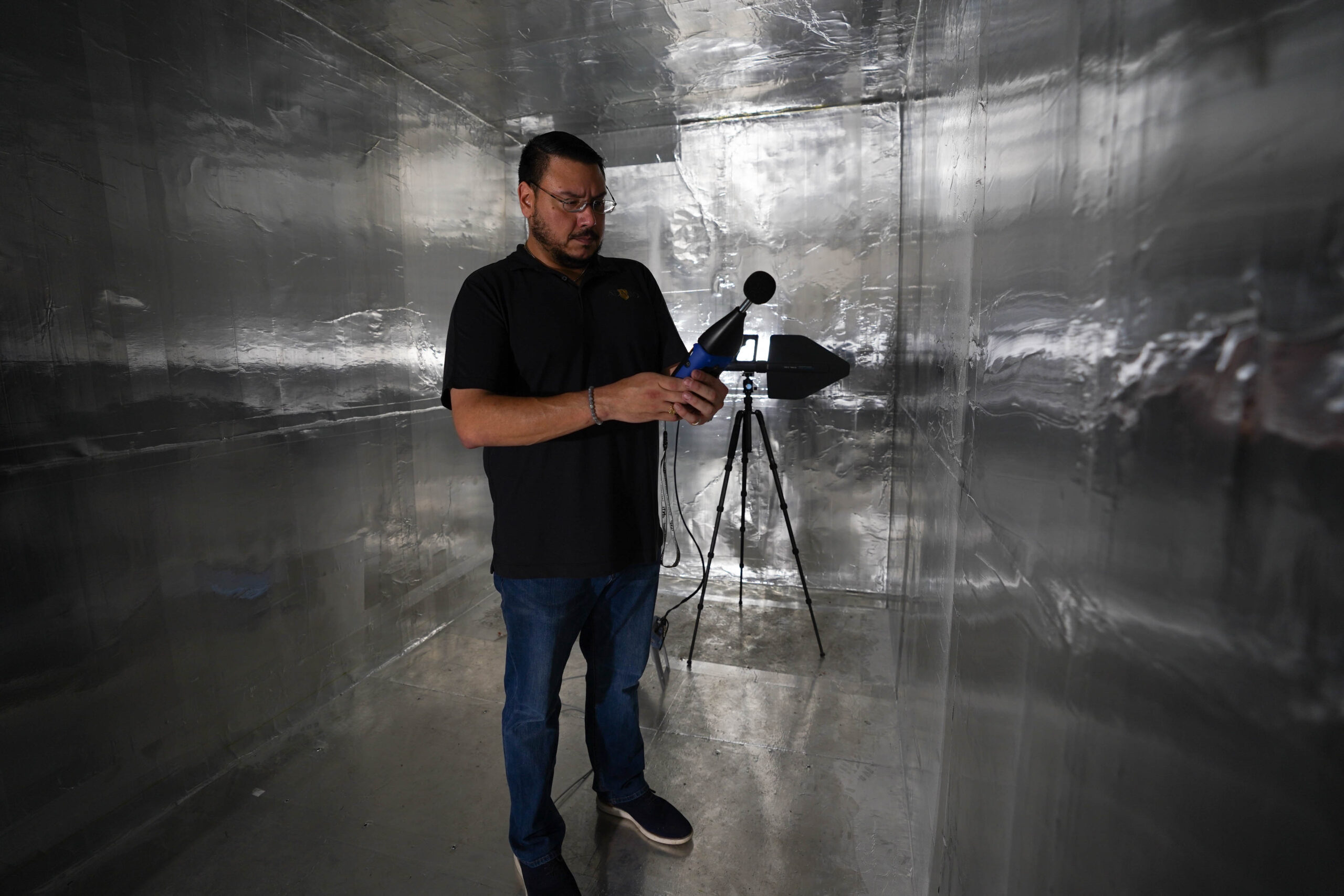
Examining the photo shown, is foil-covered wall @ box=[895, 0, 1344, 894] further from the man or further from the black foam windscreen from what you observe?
the man

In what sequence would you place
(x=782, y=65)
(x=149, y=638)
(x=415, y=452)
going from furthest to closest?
(x=415, y=452), (x=782, y=65), (x=149, y=638)

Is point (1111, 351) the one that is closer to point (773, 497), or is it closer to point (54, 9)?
point (54, 9)

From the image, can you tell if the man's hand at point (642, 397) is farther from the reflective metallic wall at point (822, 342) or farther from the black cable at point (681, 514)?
the black cable at point (681, 514)

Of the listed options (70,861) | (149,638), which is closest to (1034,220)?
(149,638)

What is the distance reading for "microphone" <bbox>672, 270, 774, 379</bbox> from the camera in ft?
4.24

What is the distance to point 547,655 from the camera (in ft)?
4.78

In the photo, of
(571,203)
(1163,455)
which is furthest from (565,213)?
(1163,455)

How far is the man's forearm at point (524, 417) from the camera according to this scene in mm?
1303

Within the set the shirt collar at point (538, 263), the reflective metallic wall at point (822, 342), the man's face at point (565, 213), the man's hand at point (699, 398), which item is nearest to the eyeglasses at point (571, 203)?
the man's face at point (565, 213)

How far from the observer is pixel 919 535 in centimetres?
179

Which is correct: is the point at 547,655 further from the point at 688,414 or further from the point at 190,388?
the point at 190,388

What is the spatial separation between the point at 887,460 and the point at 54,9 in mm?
3231

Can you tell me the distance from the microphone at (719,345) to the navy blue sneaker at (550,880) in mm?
1167

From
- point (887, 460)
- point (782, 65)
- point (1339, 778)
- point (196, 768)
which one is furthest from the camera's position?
point (887, 460)
